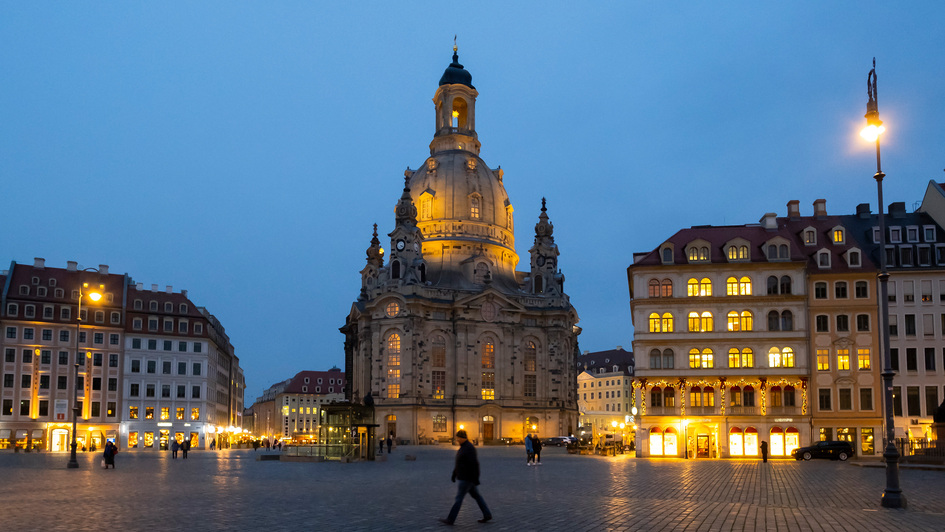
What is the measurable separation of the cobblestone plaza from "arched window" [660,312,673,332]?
1217 inches

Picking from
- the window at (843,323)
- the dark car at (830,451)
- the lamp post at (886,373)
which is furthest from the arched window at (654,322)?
the lamp post at (886,373)

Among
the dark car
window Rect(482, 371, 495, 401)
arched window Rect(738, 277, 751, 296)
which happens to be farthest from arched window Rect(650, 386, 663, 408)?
window Rect(482, 371, 495, 401)

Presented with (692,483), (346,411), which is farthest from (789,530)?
(346,411)

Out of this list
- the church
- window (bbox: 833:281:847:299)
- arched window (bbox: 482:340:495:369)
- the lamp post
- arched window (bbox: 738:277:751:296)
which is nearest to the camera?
the lamp post

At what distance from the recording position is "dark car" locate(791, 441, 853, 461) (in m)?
58.2

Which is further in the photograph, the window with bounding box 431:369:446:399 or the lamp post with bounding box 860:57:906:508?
the window with bounding box 431:369:446:399

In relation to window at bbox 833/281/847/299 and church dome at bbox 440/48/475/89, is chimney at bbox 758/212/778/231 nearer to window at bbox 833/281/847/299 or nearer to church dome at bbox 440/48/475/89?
window at bbox 833/281/847/299

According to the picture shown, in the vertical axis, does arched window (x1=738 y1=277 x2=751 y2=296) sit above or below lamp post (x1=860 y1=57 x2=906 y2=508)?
above

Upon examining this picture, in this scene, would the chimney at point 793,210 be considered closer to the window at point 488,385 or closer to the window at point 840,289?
the window at point 840,289

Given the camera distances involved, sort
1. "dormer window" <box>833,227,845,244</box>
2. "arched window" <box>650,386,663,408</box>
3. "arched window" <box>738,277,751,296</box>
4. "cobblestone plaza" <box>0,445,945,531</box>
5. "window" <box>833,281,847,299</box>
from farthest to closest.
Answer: "dormer window" <box>833,227,845,244</box>
"arched window" <box>650,386,663,408</box>
"arched window" <box>738,277,751,296</box>
"window" <box>833,281,847,299</box>
"cobblestone plaza" <box>0,445,945,531</box>

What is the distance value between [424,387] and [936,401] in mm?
59347

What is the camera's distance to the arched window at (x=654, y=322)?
68.8 metres

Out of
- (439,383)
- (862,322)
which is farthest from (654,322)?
(439,383)

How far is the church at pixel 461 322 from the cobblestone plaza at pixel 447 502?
242ft
